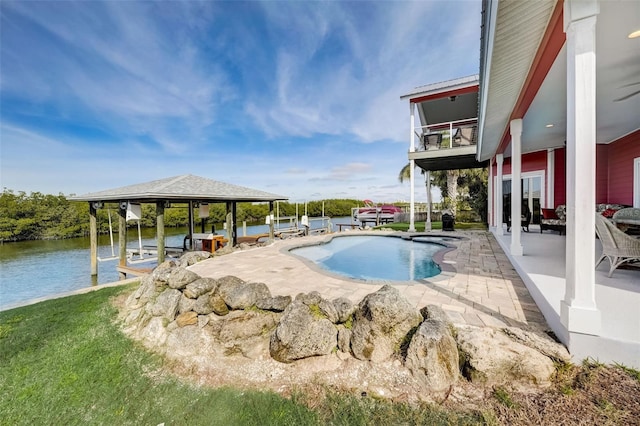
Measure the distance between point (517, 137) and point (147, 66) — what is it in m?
13.8

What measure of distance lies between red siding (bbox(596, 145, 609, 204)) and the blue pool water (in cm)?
564

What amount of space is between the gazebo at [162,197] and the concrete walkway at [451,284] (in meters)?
2.19

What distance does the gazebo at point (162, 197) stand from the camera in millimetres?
7797

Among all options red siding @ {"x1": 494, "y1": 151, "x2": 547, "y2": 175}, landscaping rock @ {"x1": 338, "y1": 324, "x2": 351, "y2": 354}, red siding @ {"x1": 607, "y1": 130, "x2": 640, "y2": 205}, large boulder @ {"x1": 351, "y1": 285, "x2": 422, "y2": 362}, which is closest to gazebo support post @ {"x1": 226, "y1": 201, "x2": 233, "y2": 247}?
Answer: landscaping rock @ {"x1": 338, "y1": 324, "x2": 351, "y2": 354}

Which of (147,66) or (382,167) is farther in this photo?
(382,167)

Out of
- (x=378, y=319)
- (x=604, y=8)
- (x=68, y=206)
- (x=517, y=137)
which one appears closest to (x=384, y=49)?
(x=517, y=137)

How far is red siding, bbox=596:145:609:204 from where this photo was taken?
29.6 ft

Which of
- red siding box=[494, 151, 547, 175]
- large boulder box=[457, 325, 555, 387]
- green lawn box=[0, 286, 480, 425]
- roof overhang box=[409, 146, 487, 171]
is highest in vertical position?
roof overhang box=[409, 146, 487, 171]

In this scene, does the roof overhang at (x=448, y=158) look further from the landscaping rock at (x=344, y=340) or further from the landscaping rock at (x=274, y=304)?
the landscaping rock at (x=344, y=340)

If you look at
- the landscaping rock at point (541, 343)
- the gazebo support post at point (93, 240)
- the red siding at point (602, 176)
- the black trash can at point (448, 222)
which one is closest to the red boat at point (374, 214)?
the black trash can at point (448, 222)

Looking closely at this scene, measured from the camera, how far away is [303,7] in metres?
9.55

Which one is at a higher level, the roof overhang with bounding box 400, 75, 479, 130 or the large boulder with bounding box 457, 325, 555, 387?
the roof overhang with bounding box 400, 75, 479, 130

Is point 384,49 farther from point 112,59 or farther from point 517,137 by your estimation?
point 112,59

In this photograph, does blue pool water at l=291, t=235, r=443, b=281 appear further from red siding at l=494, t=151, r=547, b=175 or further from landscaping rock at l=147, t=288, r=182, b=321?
red siding at l=494, t=151, r=547, b=175
